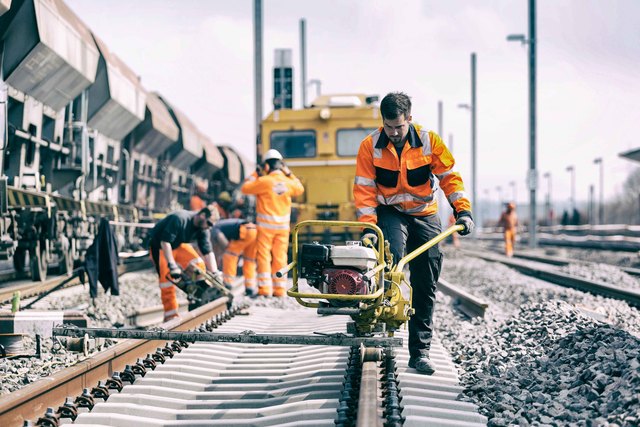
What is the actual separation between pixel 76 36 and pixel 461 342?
7829 mm

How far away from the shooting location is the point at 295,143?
49.5 ft

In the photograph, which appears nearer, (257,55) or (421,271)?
(421,271)

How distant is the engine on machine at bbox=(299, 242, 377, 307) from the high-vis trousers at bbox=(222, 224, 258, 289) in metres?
6.80

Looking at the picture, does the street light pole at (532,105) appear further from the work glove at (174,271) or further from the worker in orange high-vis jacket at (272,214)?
the work glove at (174,271)

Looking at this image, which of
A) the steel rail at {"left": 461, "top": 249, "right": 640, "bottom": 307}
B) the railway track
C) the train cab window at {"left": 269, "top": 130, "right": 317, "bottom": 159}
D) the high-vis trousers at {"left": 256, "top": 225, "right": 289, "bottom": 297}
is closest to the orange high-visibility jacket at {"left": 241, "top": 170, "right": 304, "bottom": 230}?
the high-vis trousers at {"left": 256, "top": 225, "right": 289, "bottom": 297}

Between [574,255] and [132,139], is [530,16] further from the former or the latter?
[132,139]

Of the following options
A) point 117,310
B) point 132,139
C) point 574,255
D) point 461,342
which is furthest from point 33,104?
point 574,255

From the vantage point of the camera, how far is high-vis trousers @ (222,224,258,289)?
36.6 ft

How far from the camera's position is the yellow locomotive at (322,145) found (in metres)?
14.9

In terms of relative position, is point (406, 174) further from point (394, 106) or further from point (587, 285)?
point (587, 285)

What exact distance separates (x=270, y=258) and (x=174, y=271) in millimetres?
3410

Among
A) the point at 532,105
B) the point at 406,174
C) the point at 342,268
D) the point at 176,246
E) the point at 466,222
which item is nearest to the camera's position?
the point at 342,268

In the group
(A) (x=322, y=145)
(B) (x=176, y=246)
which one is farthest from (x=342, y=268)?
(A) (x=322, y=145)

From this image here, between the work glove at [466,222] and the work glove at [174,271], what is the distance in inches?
139
